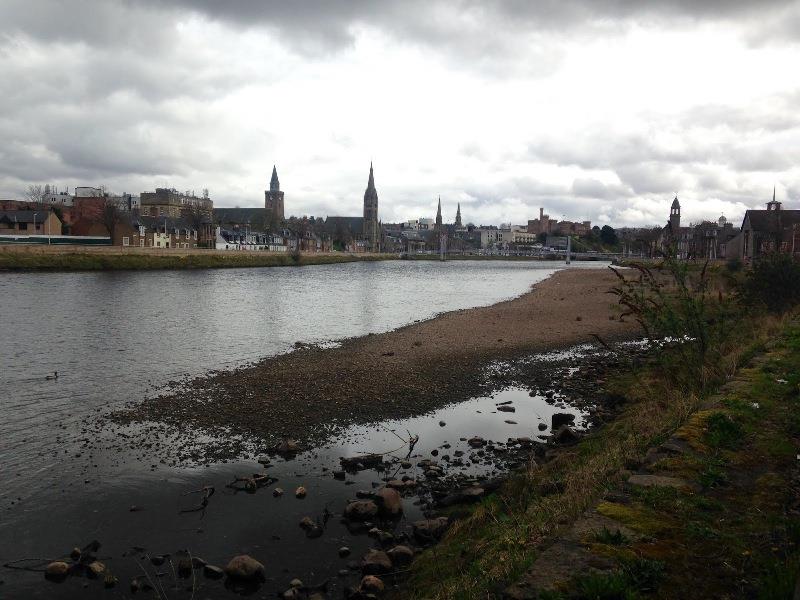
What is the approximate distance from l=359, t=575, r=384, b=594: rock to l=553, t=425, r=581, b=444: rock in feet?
22.0

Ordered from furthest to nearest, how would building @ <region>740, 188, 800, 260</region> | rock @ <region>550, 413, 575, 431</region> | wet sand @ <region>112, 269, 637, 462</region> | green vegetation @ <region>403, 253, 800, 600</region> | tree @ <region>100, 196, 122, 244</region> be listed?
1. tree @ <region>100, 196, 122, 244</region>
2. building @ <region>740, 188, 800, 260</region>
3. wet sand @ <region>112, 269, 637, 462</region>
4. rock @ <region>550, 413, 575, 431</region>
5. green vegetation @ <region>403, 253, 800, 600</region>

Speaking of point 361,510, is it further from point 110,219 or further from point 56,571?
point 110,219

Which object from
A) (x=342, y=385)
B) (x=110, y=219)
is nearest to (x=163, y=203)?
(x=110, y=219)

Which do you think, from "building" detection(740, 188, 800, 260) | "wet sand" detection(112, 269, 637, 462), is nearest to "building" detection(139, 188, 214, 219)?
"building" detection(740, 188, 800, 260)

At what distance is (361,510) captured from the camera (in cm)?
1000

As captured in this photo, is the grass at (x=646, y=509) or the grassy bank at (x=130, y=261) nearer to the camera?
the grass at (x=646, y=509)

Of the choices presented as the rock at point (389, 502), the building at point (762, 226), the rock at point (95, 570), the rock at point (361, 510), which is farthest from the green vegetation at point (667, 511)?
the building at point (762, 226)

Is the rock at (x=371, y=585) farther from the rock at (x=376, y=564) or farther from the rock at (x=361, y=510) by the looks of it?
the rock at (x=361, y=510)

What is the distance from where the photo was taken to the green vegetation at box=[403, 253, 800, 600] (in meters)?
5.03

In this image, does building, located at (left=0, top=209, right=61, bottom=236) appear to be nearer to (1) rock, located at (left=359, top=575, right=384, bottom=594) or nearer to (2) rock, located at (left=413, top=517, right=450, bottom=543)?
(2) rock, located at (left=413, top=517, right=450, bottom=543)

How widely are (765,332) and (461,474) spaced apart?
538 inches

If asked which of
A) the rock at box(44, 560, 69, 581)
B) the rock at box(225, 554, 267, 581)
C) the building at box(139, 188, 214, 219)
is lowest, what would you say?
the rock at box(44, 560, 69, 581)

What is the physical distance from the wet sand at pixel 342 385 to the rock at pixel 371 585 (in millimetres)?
6058

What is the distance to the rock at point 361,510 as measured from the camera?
32.6 feet
